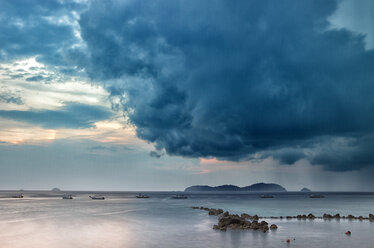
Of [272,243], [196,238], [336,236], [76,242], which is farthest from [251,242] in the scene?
[76,242]

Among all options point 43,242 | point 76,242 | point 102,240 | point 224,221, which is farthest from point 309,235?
point 43,242

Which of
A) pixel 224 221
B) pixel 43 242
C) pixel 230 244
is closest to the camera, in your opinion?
pixel 230 244

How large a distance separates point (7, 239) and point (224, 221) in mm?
29387

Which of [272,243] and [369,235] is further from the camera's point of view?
[369,235]

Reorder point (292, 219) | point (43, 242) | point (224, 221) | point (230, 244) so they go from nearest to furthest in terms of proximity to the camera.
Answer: point (230, 244) → point (43, 242) → point (224, 221) → point (292, 219)

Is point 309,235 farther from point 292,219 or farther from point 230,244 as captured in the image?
point 292,219

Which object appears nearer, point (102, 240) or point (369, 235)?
point (102, 240)

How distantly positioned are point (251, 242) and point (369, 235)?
17.9 meters

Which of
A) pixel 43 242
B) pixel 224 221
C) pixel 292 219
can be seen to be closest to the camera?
pixel 43 242

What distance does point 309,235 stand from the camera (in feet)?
141

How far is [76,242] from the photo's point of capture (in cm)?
3834

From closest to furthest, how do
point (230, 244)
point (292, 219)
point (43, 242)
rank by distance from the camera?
point (230, 244)
point (43, 242)
point (292, 219)

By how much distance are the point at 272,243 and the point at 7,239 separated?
3258 centimetres

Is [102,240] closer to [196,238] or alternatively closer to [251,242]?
[196,238]
